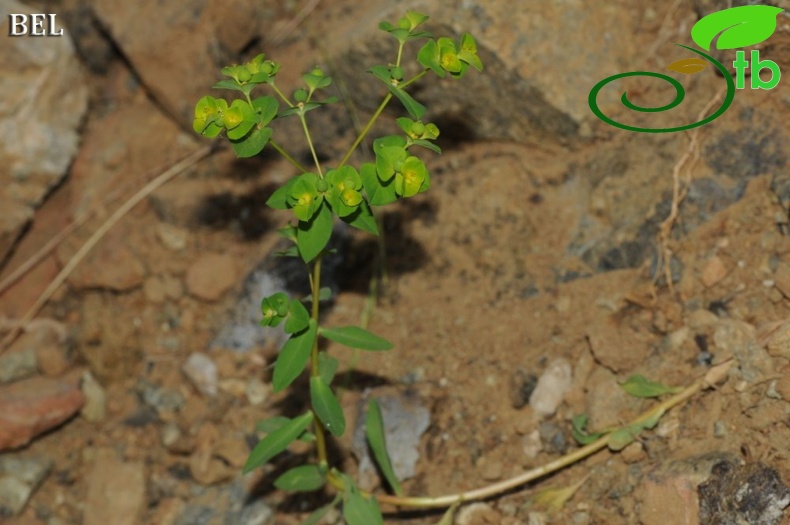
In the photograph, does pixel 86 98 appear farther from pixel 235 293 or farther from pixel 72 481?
pixel 72 481

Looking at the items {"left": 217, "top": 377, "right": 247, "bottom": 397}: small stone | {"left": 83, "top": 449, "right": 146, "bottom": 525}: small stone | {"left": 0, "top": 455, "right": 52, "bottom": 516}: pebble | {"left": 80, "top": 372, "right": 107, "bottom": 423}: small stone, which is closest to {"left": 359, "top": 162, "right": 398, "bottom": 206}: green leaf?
{"left": 217, "top": 377, "right": 247, "bottom": 397}: small stone

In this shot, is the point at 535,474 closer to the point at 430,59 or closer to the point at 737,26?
the point at 430,59

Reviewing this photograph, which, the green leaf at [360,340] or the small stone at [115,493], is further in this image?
the small stone at [115,493]

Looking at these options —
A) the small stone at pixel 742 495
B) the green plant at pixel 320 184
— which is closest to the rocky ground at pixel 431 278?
the small stone at pixel 742 495

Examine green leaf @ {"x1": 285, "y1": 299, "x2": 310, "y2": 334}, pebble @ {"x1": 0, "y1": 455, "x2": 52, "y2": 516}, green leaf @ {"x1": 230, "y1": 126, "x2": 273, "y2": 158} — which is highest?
green leaf @ {"x1": 230, "y1": 126, "x2": 273, "y2": 158}

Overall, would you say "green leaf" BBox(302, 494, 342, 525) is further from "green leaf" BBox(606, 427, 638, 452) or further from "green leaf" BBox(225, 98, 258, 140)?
"green leaf" BBox(225, 98, 258, 140)

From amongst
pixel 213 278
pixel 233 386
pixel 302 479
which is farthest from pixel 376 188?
pixel 213 278

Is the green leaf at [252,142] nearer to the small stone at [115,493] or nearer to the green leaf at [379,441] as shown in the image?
the green leaf at [379,441]
